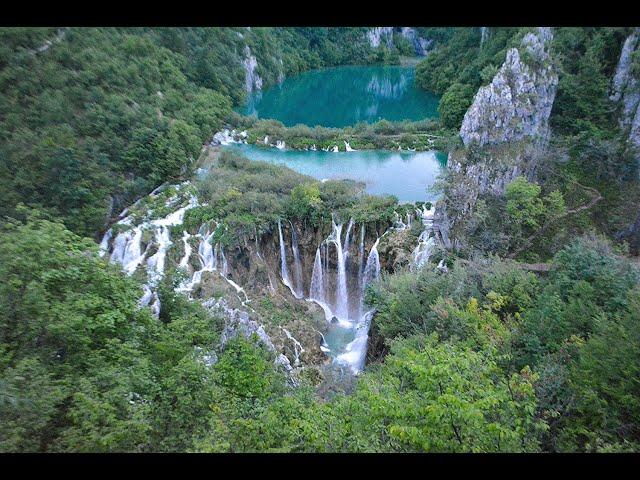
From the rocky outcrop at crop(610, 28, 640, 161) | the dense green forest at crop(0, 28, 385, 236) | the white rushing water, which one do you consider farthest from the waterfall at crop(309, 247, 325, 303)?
the rocky outcrop at crop(610, 28, 640, 161)

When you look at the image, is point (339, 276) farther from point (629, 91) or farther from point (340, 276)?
point (629, 91)

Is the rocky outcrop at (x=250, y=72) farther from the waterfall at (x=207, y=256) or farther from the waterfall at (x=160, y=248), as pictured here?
the waterfall at (x=207, y=256)

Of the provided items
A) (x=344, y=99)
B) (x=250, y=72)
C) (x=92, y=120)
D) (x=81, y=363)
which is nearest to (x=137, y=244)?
(x=92, y=120)

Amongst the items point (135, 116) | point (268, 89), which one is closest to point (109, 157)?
point (135, 116)

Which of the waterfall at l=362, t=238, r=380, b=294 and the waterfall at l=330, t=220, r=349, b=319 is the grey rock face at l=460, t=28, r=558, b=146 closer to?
the waterfall at l=362, t=238, r=380, b=294

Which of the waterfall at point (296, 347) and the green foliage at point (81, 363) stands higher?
the green foliage at point (81, 363)

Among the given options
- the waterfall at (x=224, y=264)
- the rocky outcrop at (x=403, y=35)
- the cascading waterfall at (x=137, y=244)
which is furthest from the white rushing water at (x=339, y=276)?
the rocky outcrop at (x=403, y=35)

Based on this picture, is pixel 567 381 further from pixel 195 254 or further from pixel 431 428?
pixel 195 254

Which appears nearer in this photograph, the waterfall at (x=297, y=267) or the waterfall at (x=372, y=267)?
the waterfall at (x=372, y=267)
